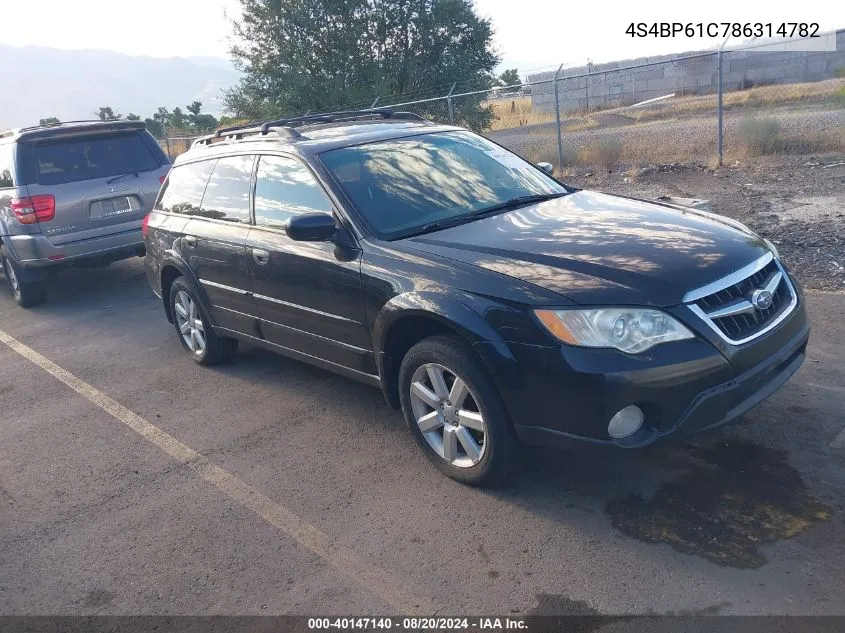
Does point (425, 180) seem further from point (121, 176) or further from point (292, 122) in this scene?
point (121, 176)

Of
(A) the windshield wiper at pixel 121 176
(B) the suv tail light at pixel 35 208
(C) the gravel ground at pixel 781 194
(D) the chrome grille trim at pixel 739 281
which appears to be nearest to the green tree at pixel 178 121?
(C) the gravel ground at pixel 781 194

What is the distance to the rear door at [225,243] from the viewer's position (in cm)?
525

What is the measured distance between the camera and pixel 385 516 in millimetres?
3812

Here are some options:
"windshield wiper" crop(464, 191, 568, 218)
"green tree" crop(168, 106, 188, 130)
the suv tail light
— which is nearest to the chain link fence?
"green tree" crop(168, 106, 188, 130)

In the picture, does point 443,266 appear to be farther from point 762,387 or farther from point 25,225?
point 25,225

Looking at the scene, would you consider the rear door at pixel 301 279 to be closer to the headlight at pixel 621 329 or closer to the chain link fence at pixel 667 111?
the headlight at pixel 621 329

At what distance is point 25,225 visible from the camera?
850cm

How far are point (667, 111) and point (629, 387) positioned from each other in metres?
22.0

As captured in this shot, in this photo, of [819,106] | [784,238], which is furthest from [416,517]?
[819,106]

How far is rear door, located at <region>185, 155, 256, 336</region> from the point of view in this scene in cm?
525

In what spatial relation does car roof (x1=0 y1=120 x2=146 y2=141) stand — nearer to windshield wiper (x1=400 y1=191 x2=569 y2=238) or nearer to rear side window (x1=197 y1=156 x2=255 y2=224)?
rear side window (x1=197 y1=156 x2=255 y2=224)

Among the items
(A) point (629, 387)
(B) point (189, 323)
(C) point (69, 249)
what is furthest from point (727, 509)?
(C) point (69, 249)

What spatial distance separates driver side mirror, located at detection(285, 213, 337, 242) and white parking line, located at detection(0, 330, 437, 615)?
4.66 feet

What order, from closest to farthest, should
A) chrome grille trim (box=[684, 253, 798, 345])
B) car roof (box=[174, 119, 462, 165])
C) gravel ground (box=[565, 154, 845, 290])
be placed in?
chrome grille trim (box=[684, 253, 798, 345]) → car roof (box=[174, 119, 462, 165]) → gravel ground (box=[565, 154, 845, 290])
